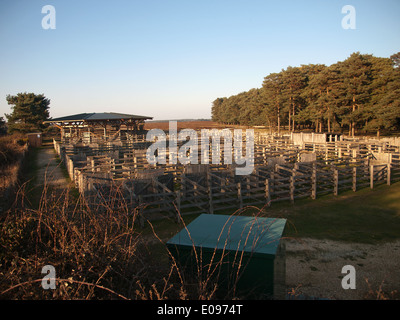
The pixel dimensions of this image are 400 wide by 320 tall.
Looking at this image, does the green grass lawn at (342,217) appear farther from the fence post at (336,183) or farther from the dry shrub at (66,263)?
the dry shrub at (66,263)

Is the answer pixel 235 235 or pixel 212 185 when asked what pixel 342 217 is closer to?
pixel 212 185

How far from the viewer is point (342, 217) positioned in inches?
397

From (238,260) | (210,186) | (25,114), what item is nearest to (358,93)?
(210,186)

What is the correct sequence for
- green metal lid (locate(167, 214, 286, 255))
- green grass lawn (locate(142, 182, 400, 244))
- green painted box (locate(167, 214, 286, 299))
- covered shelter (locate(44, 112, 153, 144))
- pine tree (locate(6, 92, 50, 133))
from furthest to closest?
pine tree (locate(6, 92, 50, 133)) → covered shelter (locate(44, 112, 153, 144)) → green grass lawn (locate(142, 182, 400, 244)) → green metal lid (locate(167, 214, 286, 255)) → green painted box (locate(167, 214, 286, 299))

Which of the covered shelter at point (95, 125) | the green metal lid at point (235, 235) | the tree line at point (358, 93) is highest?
the tree line at point (358, 93)

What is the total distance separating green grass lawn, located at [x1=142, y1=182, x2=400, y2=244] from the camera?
8.49m

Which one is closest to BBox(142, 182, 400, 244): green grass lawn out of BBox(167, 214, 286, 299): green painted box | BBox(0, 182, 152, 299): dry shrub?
BBox(167, 214, 286, 299): green painted box

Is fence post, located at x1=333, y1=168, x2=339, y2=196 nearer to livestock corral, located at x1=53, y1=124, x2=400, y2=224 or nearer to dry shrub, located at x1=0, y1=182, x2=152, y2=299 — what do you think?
livestock corral, located at x1=53, y1=124, x2=400, y2=224

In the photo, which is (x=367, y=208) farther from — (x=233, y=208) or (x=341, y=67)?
(x=341, y=67)

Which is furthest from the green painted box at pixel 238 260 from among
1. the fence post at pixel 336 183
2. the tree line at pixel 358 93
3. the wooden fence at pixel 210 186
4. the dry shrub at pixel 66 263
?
the tree line at pixel 358 93

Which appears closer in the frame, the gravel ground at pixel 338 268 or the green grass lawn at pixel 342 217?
the gravel ground at pixel 338 268

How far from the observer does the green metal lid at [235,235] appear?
4.02 metres

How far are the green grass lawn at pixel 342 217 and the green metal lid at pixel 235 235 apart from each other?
244 cm
